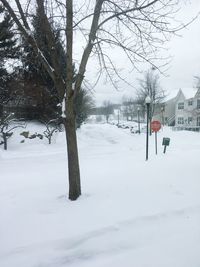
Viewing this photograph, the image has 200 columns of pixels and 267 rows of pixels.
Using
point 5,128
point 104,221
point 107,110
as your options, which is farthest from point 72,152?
point 107,110

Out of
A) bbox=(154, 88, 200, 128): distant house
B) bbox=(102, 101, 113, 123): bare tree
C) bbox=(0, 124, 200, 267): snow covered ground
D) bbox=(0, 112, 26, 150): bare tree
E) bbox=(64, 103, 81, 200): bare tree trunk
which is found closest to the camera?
bbox=(0, 124, 200, 267): snow covered ground

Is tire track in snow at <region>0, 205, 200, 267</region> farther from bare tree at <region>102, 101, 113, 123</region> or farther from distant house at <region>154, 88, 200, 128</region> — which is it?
bare tree at <region>102, 101, 113, 123</region>

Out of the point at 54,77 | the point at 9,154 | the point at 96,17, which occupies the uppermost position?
the point at 96,17

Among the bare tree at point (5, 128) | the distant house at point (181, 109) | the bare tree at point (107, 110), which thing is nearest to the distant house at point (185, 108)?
the distant house at point (181, 109)

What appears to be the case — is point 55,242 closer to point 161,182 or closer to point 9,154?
point 161,182

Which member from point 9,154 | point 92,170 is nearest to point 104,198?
point 92,170

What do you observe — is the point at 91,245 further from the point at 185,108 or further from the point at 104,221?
the point at 185,108

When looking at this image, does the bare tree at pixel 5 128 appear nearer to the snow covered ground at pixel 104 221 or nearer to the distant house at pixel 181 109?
the snow covered ground at pixel 104 221

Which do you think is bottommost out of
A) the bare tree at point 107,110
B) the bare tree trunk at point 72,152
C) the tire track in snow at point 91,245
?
the tire track in snow at point 91,245

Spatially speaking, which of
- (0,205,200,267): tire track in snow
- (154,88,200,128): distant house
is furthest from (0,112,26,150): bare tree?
(154,88,200,128): distant house

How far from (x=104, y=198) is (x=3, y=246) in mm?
2612

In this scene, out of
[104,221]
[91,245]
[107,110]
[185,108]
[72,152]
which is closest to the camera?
[91,245]

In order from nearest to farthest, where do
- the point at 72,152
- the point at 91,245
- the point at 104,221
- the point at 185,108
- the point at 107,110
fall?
1. the point at 91,245
2. the point at 104,221
3. the point at 72,152
4. the point at 185,108
5. the point at 107,110

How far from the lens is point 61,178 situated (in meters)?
9.17
